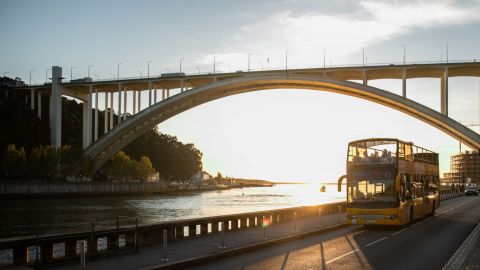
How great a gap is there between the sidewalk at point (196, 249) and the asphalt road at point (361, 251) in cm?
37

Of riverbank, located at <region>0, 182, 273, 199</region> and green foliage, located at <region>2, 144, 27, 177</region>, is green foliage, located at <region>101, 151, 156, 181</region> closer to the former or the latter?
riverbank, located at <region>0, 182, 273, 199</region>

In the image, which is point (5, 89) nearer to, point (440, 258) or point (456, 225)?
point (456, 225)

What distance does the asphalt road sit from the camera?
15.6 meters

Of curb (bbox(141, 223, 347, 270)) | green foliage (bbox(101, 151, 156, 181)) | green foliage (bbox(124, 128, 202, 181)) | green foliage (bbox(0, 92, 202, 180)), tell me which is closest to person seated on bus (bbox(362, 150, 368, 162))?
curb (bbox(141, 223, 347, 270))

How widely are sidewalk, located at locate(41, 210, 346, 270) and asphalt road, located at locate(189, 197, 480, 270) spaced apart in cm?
37

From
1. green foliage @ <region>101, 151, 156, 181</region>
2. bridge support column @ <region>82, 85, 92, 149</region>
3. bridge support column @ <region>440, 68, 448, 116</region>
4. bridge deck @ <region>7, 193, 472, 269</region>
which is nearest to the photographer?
bridge deck @ <region>7, 193, 472, 269</region>

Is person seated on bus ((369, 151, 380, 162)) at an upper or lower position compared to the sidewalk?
upper

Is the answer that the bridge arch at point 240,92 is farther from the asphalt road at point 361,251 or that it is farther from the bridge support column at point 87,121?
the asphalt road at point 361,251

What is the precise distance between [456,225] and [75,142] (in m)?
109

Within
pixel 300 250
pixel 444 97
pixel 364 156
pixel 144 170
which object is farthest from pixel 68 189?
pixel 300 250

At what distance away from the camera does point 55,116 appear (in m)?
95.8

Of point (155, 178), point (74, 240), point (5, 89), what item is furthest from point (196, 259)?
point (155, 178)

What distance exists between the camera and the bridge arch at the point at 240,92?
66.6 metres

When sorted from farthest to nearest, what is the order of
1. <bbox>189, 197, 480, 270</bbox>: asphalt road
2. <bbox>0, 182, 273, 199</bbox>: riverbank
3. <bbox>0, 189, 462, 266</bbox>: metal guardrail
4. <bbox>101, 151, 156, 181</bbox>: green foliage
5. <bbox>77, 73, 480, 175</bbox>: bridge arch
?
<bbox>101, 151, 156, 181</bbox>: green foliage < <bbox>0, 182, 273, 199</bbox>: riverbank < <bbox>77, 73, 480, 175</bbox>: bridge arch < <bbox>189, 197, 480, 270</bbox>: asphalt road < <bbox>0, 189, 462, 266</bbox>: metal guardrail
